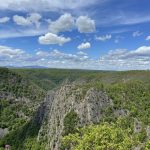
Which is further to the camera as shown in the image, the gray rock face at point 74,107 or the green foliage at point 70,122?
the gray rock face at point 74,107

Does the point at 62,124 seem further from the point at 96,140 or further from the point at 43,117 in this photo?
the point at 96,140

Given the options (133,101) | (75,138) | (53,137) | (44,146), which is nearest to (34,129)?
(44,146)

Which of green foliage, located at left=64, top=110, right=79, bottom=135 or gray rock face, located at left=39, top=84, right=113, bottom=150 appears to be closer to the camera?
green foliage, located at left=64, top=110, right=79, bottom=135

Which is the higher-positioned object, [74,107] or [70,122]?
[74,107]

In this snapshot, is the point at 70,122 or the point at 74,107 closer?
the point at 70,122
